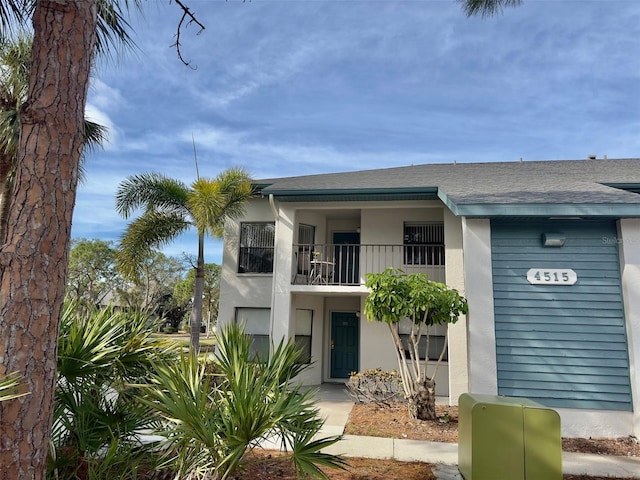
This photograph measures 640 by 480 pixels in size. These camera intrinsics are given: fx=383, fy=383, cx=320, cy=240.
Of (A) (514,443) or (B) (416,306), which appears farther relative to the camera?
(B) (416,306)

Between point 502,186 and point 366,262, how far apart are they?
4.23 meters

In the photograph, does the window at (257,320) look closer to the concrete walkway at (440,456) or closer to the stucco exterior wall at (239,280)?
the stucco exterior wall at (239,280)

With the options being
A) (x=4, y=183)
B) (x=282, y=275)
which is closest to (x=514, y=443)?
(x=282, y=275)

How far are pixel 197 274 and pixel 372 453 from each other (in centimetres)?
830

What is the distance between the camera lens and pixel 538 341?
7223 mm

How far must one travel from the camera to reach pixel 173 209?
12391 mm

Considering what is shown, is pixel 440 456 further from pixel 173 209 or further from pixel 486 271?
pixel 173 209

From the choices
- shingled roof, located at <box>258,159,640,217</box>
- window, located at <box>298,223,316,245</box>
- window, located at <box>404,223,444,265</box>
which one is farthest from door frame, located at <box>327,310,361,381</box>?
shingled roof, located at <box>258,159,640,217</box>

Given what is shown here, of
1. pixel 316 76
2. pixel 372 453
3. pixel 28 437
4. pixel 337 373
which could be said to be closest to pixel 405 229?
pixel 337 373

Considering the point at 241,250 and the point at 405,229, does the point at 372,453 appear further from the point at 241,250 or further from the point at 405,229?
the point at 241,250

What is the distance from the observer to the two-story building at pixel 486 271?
7047mm

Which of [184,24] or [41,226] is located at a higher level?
[184,24]

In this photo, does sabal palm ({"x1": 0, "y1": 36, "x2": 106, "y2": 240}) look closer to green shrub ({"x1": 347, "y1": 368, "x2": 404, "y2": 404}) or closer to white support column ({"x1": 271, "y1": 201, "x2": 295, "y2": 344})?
white support column ({"x1": 271, "y1": 201, "x2": 295, "y2": 344})

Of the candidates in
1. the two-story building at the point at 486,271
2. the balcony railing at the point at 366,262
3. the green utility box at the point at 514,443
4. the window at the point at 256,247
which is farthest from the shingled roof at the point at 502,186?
the green utility box at the point at 514,443
